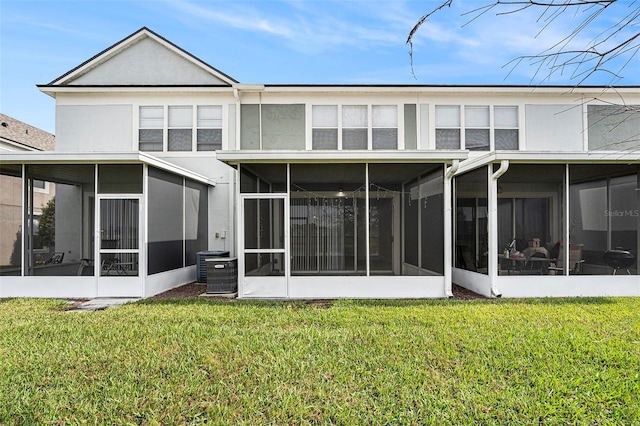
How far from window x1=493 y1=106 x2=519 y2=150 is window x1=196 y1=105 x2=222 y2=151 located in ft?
27.6

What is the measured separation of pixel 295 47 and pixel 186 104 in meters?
9.11

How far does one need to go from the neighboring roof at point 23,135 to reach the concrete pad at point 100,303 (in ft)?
30.9

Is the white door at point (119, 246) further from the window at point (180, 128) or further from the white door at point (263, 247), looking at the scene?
the window at point (180, 128)

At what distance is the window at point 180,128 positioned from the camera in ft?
37.5

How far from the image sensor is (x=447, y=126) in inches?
452

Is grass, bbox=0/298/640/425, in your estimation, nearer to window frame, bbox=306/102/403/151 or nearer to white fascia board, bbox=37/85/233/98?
window frame, bbox=306/102/403/151

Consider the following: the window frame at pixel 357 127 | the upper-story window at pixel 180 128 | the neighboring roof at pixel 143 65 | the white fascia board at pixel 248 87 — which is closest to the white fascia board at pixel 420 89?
the white fascia board at pixel 248 87

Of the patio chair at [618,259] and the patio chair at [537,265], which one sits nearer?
the patio chair at [537,265]

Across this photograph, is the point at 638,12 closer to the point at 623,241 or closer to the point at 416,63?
the point at 416,63

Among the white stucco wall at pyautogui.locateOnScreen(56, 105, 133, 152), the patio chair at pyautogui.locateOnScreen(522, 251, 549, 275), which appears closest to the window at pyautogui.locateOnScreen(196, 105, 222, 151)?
the white stucco wall at pyautogui.locateOnScreen(56, 105, 133, 152)

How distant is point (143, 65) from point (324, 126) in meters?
6.14

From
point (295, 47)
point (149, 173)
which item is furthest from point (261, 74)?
point (295, 47)

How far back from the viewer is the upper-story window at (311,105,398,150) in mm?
11383

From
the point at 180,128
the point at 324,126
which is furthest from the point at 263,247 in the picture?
the point at 180,128
